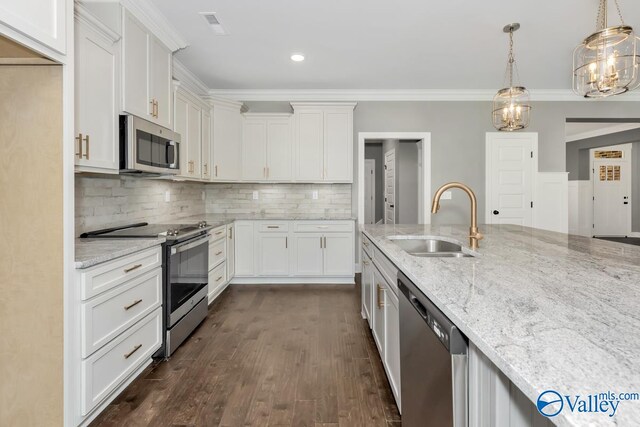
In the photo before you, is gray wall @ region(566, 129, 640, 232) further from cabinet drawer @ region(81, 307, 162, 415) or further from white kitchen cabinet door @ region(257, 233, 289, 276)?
cabinet drawer @ region(81, 307, 162, 415)

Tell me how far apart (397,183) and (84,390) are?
551cm

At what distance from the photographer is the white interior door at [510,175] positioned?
4902 millimetres

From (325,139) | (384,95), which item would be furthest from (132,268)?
(384,95)

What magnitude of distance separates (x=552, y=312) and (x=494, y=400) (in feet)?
0.88

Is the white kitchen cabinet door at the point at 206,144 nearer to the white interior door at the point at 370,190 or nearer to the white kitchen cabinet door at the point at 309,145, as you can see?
the white kitchen cabinet door at the point at 309,145

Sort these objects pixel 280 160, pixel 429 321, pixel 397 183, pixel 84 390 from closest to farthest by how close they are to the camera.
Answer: pixel 429 321
pixel 84 390
pixel 280 160
pixel 397 183

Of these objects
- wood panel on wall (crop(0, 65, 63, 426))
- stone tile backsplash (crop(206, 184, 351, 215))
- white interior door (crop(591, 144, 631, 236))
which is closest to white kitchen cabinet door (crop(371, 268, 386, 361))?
wood panel on wall (crop(0, 65, 63, 426))

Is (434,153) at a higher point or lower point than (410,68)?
lower

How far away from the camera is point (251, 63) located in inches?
152

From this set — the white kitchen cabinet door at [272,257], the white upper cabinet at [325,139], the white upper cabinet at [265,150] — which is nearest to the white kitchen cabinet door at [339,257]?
the white kitchen cabinet door at [272,257]

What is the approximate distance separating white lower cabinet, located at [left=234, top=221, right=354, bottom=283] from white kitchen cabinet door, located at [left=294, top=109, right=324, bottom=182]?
745 millimetres

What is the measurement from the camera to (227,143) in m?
4.53

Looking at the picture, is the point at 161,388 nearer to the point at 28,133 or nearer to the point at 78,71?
Answer: the point at 28,133

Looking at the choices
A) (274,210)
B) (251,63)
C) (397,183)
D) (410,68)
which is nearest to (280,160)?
(274,210)
